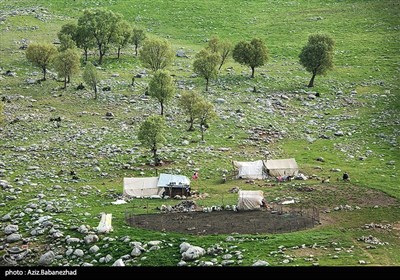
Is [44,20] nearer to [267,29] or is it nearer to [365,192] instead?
[267,29]

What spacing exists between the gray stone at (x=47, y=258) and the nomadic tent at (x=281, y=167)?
88.2ft

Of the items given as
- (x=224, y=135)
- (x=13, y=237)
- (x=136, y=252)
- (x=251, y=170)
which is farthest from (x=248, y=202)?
(x=224, y=135)

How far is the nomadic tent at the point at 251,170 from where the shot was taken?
185 ft

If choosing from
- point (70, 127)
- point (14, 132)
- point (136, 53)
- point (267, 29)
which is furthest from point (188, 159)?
point (267, 29)

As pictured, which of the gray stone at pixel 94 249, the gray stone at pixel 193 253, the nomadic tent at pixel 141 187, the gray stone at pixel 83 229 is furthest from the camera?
the nomadic tent at pixel 141 187

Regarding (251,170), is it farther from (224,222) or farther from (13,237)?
(13,237)

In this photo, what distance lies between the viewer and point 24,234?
39719mm

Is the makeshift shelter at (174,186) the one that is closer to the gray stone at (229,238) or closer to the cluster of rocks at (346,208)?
the gray stone at (229,238)

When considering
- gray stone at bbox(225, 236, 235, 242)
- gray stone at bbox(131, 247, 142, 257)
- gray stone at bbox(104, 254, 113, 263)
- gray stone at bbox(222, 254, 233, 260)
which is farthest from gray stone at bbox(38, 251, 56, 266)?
gray stone at bbox(225, 236, 235, 242)

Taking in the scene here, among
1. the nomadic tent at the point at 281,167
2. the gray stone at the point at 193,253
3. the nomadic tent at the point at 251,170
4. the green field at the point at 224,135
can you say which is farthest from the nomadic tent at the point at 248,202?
the nomadic tent at the point at 281,167

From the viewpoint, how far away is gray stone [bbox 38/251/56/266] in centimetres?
3591

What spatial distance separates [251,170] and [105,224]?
20571 millimetres

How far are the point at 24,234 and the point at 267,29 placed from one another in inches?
3516

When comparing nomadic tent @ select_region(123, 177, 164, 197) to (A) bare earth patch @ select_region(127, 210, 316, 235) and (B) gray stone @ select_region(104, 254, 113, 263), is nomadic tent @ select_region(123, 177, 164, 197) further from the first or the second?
(B) gray stone @ select_region(104, 254, 113, 263)
